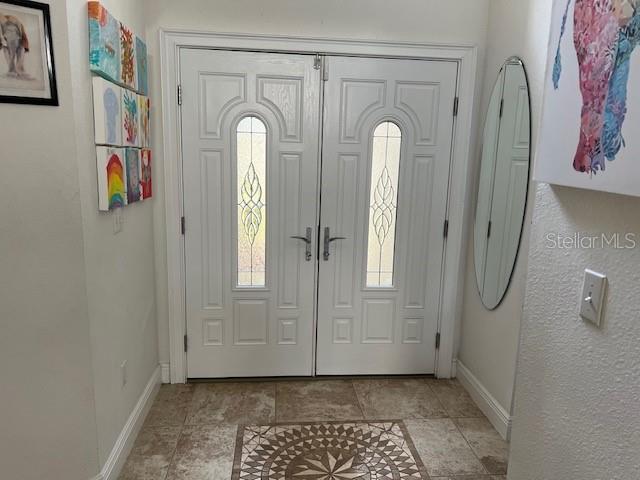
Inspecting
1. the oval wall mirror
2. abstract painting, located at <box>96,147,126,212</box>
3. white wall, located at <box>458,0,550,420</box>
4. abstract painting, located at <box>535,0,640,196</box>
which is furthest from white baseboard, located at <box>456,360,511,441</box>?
abstract painting, located at <box>96,147,126,212</box>

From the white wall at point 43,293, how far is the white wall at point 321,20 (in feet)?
3.42

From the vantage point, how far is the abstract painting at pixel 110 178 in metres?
1.81

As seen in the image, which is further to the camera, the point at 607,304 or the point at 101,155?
the point at 101,155

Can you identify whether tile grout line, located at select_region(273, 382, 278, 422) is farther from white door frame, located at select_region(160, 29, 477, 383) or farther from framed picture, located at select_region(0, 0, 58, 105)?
framed picture, located at select_region(0, 0, 58, 105)

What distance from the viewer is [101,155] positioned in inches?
70.9

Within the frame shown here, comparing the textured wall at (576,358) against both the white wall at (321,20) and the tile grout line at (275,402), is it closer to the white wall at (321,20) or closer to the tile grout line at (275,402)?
the tile grout line at (275,402)

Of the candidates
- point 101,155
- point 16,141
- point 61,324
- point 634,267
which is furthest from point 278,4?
point 634,267

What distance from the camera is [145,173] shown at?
242 centimetres

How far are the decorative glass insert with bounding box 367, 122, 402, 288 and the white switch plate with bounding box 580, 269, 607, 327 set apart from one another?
1.77 m

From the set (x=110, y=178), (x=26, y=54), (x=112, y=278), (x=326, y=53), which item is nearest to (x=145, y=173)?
(x=110, y=178)

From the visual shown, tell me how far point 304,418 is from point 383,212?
1.33 m

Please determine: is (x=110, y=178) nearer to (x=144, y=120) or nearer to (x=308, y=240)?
(x=144, y=120)

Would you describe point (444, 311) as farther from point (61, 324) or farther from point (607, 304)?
point (61, 324)

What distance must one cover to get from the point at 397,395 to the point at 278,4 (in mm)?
2465
